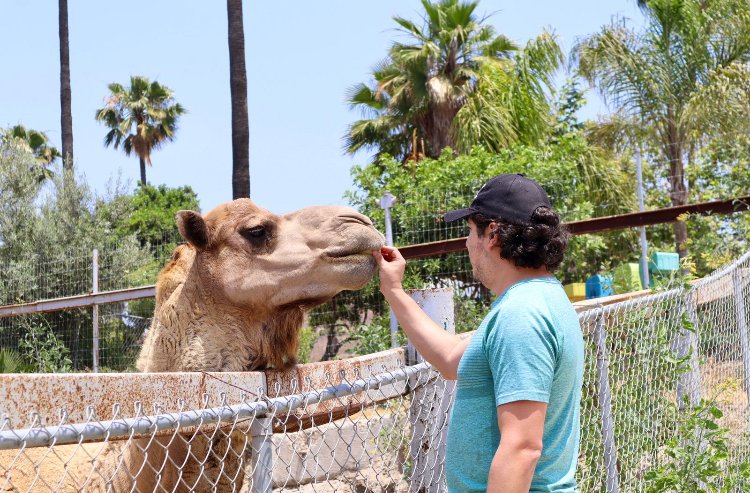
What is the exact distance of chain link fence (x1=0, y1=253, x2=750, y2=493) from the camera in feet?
7.86

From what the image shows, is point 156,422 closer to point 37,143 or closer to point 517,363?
point 517,363

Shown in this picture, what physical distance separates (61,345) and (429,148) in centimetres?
1200

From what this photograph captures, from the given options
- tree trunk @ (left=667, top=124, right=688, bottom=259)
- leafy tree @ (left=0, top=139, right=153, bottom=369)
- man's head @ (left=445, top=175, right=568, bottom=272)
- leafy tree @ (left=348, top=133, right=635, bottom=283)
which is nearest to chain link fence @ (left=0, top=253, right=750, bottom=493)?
man's head @ (left=445, top=175, right=568, bottom=272)

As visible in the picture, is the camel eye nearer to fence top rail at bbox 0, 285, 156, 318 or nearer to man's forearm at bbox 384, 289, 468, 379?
man's forearm at bbox 384, 289, 468, 379

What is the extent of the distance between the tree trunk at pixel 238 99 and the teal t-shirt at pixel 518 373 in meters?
12.1

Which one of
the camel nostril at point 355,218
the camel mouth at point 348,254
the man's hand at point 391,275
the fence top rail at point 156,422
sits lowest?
the fence top rail at point 156,422

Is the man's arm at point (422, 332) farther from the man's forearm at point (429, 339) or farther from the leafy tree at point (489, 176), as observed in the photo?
the leafy tree at point (489, 176)

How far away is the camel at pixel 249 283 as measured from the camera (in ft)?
Result: 12.4

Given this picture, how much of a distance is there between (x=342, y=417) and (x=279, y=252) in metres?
0.79

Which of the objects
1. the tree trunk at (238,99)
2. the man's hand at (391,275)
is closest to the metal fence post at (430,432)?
the man's hand at (391,275)

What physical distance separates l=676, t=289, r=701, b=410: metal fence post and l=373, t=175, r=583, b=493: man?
Result: 2.99 m

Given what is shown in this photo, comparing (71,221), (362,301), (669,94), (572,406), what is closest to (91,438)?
(572,406)

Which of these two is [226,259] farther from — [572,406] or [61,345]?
[61,345]

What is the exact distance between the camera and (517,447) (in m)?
2.16
